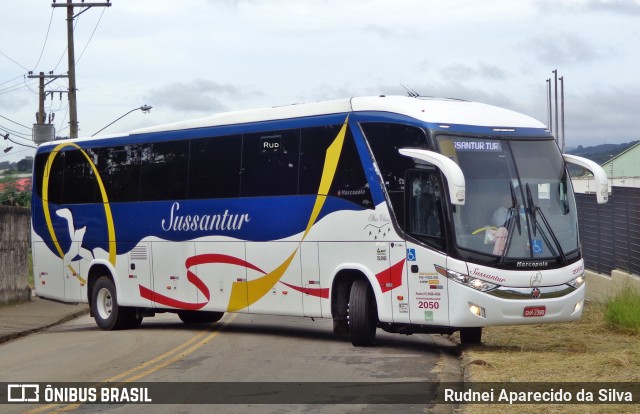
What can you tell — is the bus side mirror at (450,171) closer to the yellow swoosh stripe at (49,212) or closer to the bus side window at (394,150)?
the bus side window at (394,150)

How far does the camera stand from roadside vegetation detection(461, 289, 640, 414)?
35.6ft

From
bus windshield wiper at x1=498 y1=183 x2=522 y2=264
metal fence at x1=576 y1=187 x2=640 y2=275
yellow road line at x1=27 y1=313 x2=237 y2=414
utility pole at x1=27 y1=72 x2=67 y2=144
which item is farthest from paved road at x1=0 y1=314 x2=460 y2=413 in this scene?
utility pole at x1=27 y1=72 x2=67 y2=144

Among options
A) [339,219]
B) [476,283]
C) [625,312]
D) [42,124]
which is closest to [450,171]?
[476,283]

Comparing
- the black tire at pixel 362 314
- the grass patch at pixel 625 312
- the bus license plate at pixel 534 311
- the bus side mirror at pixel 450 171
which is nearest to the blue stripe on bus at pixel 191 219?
the black tire at pixel 362 314

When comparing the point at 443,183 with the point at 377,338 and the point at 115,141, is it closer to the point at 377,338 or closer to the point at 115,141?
the point at 377,338

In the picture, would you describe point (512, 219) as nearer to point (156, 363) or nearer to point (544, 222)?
point (544, 222)

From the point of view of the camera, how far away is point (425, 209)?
1620cm

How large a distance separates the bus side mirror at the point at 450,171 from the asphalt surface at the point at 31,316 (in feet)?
31.9

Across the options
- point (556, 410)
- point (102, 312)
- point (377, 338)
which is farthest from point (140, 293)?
point (556, 410)

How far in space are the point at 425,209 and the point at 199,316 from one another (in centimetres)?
825

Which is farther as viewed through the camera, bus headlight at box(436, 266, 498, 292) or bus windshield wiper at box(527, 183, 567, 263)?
bus windshield wiper at box(527, 183, 567, 263)

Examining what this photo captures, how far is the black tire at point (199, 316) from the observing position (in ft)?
74.7

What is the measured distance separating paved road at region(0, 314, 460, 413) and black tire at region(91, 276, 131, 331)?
45 cm

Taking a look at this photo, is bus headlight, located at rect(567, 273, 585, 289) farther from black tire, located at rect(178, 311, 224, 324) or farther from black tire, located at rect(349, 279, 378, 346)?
black tire, located at rect(178, 311, 224, 324)
